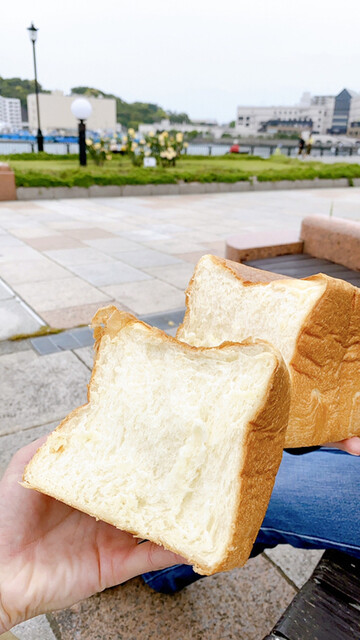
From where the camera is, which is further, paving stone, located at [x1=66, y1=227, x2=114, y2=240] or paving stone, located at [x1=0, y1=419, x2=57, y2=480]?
paving stone, located at [x1=66, y1=227, x2=114, y2=240]

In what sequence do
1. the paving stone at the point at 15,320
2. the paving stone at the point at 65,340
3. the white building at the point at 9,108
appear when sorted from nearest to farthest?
the paving stone at the point at 65,340 < the paving stone at the point at 15,320 < the white building at the point at 9,108

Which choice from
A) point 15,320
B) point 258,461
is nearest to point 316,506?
point 258,461

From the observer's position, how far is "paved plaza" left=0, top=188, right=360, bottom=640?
2.13 meters

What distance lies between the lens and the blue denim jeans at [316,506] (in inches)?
65.1

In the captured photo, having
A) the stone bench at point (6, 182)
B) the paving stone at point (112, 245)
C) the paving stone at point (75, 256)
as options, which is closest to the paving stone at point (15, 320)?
the paving stone at point (75, 256)

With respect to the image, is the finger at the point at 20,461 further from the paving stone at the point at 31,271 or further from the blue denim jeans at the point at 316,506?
the paving stone at the point at 31,271

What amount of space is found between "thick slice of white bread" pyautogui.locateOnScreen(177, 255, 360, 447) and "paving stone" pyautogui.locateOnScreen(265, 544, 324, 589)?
36.3 inches

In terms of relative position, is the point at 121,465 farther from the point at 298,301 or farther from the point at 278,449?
the point at 298,301

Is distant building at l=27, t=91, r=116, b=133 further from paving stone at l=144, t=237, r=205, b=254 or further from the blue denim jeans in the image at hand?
the blue denim jeans

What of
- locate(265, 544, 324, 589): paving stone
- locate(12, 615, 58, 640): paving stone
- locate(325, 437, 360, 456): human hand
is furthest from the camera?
locate(265, 544, 324, 589): paving stone

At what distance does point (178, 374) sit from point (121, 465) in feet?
1.21

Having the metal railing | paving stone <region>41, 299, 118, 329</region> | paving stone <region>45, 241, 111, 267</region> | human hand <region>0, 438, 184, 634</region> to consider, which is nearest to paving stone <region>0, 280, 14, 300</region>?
paving stone <region>41, 299, 118, 329</region>

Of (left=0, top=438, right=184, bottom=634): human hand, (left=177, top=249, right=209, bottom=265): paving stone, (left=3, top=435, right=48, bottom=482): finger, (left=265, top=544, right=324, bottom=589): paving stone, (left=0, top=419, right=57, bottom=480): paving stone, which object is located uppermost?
(left=3, top=435, right=48, bottom=482): finger

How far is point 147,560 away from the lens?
1513 millimetres
